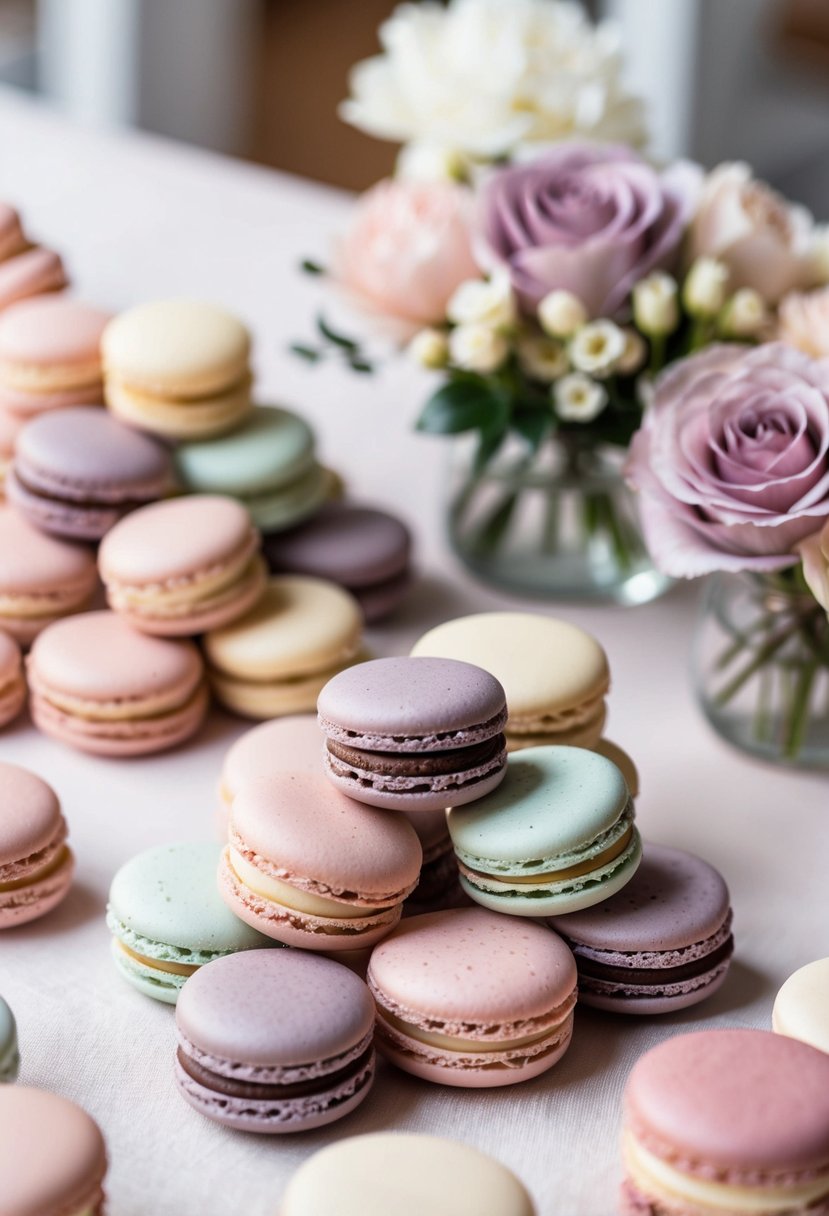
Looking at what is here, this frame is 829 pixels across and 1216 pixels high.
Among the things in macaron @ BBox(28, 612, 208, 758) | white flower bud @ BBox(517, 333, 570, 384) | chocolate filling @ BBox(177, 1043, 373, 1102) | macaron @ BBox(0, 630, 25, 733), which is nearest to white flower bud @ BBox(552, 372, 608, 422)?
white flower bud @ BBox(517, 333, 570, 384)

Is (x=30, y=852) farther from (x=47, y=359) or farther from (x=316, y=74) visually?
(x=316, y=74)

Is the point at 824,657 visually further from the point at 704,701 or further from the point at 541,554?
the point at 541,554

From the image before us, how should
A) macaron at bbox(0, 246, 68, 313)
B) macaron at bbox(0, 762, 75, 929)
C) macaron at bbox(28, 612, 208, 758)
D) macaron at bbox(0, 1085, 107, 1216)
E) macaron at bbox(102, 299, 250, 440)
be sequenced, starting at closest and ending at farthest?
macaron at bbox(0, 1085, 107, 1216) → macaron at bbox(0, 762, 75, 929) → macaron at bbox(28, 612, 208, 758) → macaron at bbox(102, 299, 250, 440) → macaron at bbox(0, 246, 68, 313)

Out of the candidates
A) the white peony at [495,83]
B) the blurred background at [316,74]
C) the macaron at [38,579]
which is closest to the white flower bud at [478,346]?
the white peony at [495,83]

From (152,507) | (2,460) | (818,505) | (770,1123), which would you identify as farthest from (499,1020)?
(2,460)

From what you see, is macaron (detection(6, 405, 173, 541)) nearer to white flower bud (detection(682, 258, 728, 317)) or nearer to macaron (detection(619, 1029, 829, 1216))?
white flower bud (detection(682, 258, 728, 317))

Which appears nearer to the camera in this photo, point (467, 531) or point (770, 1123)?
point (770, 1123)

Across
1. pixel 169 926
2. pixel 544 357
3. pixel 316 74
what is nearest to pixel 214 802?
pixel 169 926
